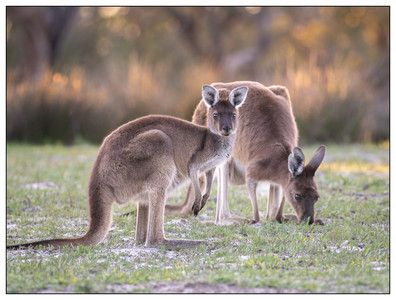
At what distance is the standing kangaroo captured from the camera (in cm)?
606

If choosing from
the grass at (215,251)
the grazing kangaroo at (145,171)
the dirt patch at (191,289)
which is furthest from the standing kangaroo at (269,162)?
the dirt patch at (191,289)

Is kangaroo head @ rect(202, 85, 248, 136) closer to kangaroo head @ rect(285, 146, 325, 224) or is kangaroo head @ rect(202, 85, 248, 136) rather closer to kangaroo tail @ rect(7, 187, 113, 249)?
kangaroo head @ rect(285, 146, 325, 224)

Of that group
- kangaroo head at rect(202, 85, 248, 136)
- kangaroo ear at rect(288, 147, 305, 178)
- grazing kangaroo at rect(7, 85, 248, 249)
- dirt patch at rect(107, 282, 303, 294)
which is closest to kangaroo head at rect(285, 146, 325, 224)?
kangaroo ear at rect(288, 147, 305, 178)

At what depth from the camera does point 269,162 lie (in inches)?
251

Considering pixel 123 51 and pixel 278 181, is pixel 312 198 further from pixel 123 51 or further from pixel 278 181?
pixel 123 51

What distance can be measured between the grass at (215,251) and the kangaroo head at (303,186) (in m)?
0.17

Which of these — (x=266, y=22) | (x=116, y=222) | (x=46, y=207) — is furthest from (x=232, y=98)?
(x=266, y=22)

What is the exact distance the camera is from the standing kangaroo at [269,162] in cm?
606

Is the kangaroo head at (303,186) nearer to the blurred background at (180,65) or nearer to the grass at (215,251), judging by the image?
the grass at (215,251)

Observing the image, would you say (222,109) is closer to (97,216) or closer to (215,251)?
(215,251)

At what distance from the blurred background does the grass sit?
19.2 ft

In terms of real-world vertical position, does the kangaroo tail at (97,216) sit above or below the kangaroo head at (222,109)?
below

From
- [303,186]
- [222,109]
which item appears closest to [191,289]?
[222,109]

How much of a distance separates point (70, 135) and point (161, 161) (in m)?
10.00
